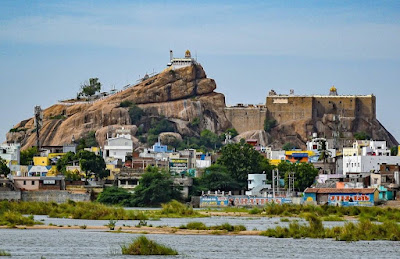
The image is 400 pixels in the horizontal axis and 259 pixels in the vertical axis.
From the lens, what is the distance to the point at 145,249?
168 feet

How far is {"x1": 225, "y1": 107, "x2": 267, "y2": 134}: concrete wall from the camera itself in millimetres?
161000

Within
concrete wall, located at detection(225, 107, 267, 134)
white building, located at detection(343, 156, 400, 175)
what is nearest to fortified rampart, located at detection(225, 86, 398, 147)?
concrete wall, located at detection(225, 107, 267, 134)

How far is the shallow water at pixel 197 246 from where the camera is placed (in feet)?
173

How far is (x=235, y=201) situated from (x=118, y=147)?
118 ft

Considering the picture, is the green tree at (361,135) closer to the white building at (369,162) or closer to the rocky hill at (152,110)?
the rocky hill at (152,110)

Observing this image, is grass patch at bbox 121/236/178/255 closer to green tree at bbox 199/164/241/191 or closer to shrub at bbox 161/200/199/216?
shrub at bbox 161/200/199/216

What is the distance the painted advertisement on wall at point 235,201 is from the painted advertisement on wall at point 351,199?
14.2 ft

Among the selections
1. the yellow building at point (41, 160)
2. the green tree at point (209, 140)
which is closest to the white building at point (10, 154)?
the yellow building at point (41, 160)

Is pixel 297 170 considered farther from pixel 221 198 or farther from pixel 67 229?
pixel 67 229

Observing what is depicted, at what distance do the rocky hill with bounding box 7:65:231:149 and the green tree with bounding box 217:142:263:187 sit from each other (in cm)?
3475

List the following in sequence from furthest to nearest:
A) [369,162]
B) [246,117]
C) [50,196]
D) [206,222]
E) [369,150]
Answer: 1. [246,117]
2. [369,150]
3. [369,162]
4. [50,196]
5. [206,222]

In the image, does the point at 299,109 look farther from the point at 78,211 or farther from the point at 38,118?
the point at 78,211

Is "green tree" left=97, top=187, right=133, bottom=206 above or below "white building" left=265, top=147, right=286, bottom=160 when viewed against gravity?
below

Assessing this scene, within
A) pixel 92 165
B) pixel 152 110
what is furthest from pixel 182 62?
pixel 92 165
